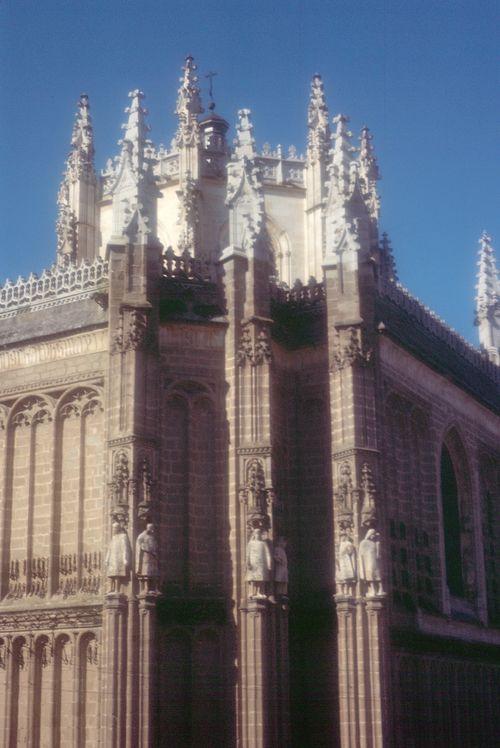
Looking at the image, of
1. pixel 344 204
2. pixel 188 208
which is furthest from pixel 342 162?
pixel 188 208

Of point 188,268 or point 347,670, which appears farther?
point 188,268

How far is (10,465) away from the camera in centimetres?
2566

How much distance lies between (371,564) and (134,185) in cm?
969

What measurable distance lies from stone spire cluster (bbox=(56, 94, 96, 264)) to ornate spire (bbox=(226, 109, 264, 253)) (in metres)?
23.4

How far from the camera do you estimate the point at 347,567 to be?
73.6 feet

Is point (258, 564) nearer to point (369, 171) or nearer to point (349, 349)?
point (349, 349)

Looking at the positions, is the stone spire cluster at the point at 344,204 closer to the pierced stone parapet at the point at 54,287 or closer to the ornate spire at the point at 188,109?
the pierced stone parapet at the point at 54,287

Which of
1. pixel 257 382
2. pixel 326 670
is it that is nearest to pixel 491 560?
pixel 326 670

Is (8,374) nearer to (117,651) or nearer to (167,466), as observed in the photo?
(167,466)

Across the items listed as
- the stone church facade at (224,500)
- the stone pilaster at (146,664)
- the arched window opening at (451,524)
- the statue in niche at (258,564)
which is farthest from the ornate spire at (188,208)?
the stone pilaster at (146,664)

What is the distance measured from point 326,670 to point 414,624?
292 cm

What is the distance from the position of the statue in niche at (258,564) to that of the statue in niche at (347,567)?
4.69ft

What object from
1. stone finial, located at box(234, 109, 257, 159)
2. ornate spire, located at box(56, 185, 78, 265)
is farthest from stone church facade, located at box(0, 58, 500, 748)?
ornate spire, located at box(56, 185, 78, 265)

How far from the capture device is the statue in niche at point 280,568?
73.8 ft
